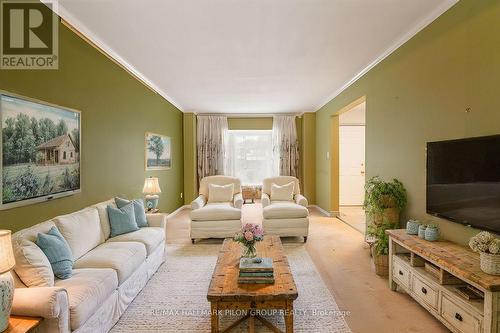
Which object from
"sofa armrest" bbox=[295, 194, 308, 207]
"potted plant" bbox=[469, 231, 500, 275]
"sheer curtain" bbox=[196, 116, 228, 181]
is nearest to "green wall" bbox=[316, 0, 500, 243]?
"potted plant" bbox=[469, 231, 500, 275]

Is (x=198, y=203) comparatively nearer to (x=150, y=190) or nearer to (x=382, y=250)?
(x=150, y=190)

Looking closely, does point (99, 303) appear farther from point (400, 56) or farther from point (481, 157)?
point (400, 56)

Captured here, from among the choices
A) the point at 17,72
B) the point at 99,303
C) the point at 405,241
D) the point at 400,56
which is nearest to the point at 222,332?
the point at 99,303

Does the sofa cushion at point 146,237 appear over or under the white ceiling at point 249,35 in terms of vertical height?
under

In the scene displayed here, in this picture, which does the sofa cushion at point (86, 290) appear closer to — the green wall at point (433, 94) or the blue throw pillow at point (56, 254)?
the blue throw pillow at point (56, 254)

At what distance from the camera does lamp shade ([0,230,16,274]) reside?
1496 millimetres

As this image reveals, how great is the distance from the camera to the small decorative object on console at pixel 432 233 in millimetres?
2447

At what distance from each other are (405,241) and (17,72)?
143 inches

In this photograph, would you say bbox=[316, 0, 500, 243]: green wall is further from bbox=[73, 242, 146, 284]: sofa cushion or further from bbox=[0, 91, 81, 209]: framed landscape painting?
bbox=[0, 91, 81, 209]: framed landscape painting

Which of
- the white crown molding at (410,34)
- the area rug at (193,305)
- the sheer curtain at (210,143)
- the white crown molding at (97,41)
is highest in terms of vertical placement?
the white crown molding at (410,34)

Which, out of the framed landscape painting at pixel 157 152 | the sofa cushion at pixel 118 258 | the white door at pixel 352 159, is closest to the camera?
the sofa cushion at pixel 118 258

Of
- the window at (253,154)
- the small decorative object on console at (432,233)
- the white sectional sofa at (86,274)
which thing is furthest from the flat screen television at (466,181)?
the window at (253,154)

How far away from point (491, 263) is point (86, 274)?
2.81 metres

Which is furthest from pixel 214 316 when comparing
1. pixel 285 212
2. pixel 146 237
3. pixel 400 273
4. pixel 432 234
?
pixel 285 212
